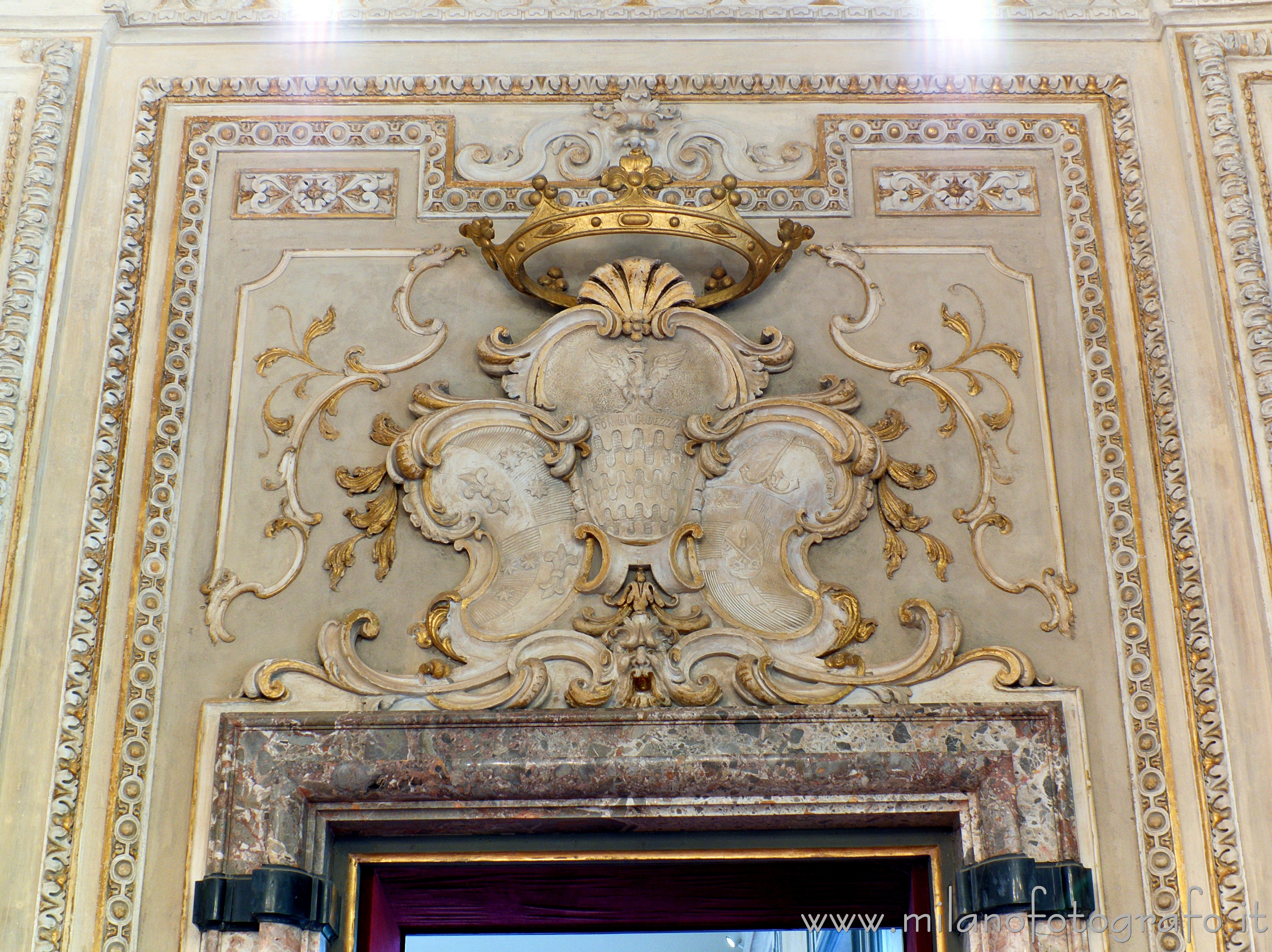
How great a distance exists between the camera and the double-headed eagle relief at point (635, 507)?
3.45 m

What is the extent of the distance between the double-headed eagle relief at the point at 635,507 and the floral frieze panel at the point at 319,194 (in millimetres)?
362

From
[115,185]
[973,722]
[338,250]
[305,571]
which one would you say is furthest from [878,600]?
[115,185]

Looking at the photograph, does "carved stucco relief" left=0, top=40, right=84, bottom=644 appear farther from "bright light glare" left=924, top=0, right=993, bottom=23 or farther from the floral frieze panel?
"bright light glare" left=924, top=0, right=993, bottom=23

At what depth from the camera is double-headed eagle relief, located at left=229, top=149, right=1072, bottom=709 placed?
11.3 feet

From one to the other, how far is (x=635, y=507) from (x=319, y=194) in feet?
4.22

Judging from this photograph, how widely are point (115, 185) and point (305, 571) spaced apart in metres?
1.25

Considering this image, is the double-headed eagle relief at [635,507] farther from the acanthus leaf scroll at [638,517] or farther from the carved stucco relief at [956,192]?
the carved stucco relief at [956,192]

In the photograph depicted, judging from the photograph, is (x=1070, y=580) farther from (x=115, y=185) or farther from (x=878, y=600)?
(x=115, y=185)

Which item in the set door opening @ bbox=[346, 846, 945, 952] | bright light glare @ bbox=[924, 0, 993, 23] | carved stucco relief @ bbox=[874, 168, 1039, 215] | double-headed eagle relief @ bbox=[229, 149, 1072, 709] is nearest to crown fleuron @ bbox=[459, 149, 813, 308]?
double-headed eagle relief @ bbox=[229, 149, 1072, 709]

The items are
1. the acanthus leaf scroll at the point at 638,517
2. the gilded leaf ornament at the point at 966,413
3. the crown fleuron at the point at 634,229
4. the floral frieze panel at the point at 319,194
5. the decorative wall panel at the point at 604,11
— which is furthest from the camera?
the decorative wall panel at the point at 604,11

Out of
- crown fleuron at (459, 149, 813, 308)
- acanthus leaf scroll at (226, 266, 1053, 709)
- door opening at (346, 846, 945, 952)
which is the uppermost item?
crown fleuron at (459, 149, 813, 308)

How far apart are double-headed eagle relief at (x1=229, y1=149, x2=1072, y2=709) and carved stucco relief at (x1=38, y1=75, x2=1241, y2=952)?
22 cm

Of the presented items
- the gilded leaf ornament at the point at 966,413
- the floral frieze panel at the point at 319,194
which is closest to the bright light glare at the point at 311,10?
the floral frieze panel at the point at 319,194

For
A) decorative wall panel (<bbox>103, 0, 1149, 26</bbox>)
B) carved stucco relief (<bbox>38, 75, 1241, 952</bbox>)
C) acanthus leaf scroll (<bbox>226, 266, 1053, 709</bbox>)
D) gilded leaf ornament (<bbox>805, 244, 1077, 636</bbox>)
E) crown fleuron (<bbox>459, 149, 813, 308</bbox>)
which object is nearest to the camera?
carved stucco relief (<bbox>38, 75, 1241, 952</bbox>)
